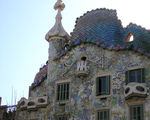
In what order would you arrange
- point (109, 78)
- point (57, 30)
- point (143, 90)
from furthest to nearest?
point (57, 30) < point (109, 78) < point (143, 90)

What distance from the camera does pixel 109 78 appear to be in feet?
70.9

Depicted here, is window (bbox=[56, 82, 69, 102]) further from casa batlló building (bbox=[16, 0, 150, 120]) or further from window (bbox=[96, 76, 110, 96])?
window (bbox=[96, 76, 110, 96])

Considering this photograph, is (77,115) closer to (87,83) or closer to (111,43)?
(87,83)

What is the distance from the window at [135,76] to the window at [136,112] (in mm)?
1370

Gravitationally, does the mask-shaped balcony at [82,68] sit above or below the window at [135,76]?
above

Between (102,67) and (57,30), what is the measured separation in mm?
4278

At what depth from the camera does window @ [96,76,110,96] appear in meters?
21.4

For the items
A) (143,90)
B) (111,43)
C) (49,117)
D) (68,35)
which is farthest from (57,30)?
(143,90)

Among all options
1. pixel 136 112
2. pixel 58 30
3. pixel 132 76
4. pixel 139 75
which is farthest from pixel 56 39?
pixel 136 112

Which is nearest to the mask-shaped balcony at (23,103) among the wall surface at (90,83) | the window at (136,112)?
the wall surface at (90,83)

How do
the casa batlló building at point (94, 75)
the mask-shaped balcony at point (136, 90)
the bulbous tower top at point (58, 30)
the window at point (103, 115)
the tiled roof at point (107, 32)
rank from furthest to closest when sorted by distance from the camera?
the bulbous tower top at point (58, 30)
the tiled roof at point (107, 32)
the window at point (103, 115)
the casa batlló building at point (94, 75)
the mask-shaped balcony at point (136, 90)

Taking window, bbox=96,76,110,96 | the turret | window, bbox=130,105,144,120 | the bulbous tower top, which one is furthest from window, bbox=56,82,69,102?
window, bbox=130,105,144,120

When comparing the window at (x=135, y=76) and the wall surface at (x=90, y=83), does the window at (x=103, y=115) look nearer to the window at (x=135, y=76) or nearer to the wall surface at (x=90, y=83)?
the wall surface at (x=90, y=83)

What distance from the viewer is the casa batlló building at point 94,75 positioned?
20.6 m
